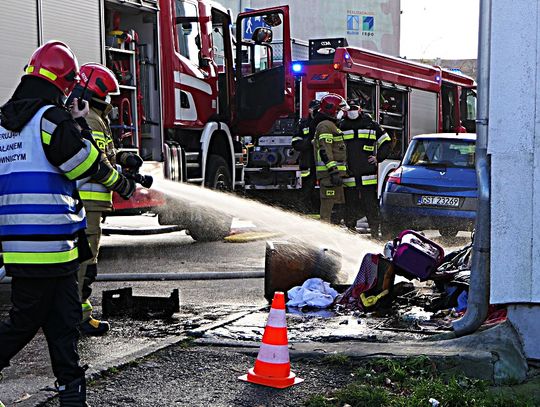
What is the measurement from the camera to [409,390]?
4539mm

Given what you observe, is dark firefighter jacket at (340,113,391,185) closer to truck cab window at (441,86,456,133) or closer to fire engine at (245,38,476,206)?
fire engine at (245,38,476,206)

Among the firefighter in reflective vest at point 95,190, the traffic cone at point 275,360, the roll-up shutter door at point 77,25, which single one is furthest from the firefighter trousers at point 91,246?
the roll-up shutter door at point 77,25

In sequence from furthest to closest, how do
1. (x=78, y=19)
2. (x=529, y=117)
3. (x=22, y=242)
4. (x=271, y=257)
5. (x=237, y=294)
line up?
1. (x=78, y=19)
2. (x=237, y=294)
3. (x=271, y=257)
4. (x=529, y=117)
5. (x=22, y=242)

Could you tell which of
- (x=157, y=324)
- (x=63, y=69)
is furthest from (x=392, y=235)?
(x=63, y=69)

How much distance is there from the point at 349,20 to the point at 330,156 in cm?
3790

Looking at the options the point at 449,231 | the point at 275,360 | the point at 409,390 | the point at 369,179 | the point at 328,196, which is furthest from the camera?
the point at 449,231

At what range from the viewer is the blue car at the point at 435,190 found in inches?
459

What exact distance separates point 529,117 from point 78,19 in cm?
654

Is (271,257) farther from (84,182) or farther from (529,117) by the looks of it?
(529,117)

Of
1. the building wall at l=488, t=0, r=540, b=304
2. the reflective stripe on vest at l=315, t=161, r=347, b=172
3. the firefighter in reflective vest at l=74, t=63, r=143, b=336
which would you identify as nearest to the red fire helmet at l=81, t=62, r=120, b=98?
the firefighter in reflective vest at l=74, t=63, r=143, b=336

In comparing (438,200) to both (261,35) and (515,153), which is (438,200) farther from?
(515,153)

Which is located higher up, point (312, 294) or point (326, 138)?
point (326, 138)

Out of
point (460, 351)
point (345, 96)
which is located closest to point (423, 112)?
point (345, 96)

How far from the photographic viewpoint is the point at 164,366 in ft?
16.6
